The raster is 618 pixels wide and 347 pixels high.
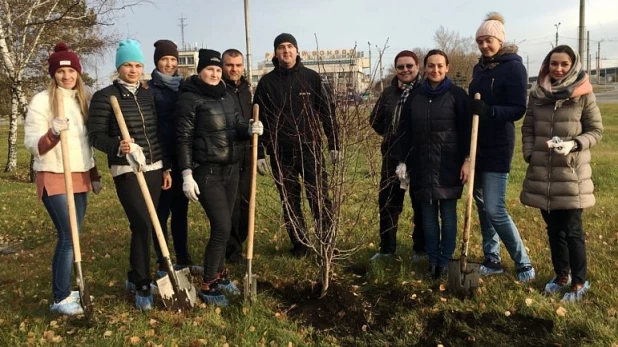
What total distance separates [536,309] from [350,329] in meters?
1.39

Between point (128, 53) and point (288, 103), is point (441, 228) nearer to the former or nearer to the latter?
point (288, 103)

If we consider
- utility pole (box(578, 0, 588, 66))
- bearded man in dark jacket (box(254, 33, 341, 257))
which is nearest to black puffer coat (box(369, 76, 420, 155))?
bearded man in dark jacket (box(254, 33, 341, 257))

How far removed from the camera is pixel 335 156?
4.02 meters

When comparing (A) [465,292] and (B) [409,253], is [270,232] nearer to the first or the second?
(B) [409,253]

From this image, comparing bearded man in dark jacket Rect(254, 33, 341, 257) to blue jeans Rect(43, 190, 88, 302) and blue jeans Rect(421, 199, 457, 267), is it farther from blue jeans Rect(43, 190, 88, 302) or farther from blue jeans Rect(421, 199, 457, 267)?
blue jeans Rect(43, 190, 88, 302)

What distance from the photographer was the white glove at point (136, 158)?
3.35 metres

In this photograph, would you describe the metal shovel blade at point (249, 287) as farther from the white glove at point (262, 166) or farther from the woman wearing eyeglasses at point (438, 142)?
the woman wearing eyeglasses at point (438, 142)

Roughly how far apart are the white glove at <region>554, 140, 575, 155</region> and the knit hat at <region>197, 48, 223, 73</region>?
266 cm

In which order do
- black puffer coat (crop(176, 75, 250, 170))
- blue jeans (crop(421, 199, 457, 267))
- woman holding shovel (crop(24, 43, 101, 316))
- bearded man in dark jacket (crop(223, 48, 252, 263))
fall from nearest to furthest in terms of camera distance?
woman holding shovel (crop(24, 43, 101, 316)) < black puffer coat (crop(176, 75, 250, 170)) < blue jeans (crop(421, 199, 457, 267)) < bearded man in dark jacket (crop(223, 48, 252, 263))

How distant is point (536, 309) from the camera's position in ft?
11.5

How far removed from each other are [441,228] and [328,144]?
1.27m

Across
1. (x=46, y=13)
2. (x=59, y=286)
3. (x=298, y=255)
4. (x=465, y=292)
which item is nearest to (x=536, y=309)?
(x=465, y=292)

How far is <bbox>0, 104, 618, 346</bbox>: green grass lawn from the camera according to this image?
334 centimetres

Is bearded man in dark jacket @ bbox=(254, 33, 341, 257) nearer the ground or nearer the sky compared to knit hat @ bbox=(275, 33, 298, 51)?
nearer the ground
